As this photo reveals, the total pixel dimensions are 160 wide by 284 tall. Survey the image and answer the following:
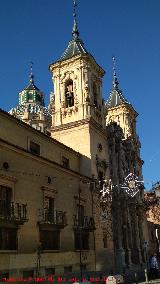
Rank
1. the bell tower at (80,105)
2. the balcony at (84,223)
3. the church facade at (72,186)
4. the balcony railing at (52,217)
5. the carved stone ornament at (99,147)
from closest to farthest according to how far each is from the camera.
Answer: the church facade at (72,186), the balcony railing at (52,217), the balcony at (84,223), the bell tower at (80,105), the carved stone ornament at (99,147)

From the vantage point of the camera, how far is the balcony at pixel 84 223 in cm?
2816

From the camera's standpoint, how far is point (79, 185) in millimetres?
30172

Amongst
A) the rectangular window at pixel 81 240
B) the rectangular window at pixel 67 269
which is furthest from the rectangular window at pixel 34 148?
the rectangular window at pixel 67 269

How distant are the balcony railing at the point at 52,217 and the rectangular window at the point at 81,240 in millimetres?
1943

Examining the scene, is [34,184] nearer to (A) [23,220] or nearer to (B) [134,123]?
(A) [23,220]

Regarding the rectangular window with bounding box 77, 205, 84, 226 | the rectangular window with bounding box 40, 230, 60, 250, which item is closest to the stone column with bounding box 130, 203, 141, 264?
the rectangular window with bounding box 77, 205, 84, 226

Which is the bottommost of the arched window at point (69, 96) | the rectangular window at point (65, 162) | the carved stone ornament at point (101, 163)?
the rectangular window at point (65, 162)

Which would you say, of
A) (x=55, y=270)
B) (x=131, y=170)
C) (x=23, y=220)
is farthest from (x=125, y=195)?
(x=23, y=220)

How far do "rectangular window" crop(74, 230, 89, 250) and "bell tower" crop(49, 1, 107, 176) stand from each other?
530cm

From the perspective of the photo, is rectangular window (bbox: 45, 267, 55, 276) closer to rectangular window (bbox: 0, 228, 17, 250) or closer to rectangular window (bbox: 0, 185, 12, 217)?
rectangular window (bbox: 0, 228, 17, 250)

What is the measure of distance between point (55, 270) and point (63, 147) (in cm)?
955

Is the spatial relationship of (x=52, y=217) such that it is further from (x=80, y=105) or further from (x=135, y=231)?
(x=135, y=231)

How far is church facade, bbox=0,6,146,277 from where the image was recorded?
2280 centimetres

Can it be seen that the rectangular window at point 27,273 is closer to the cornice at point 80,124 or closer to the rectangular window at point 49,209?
the rectangular window at point 49,209
